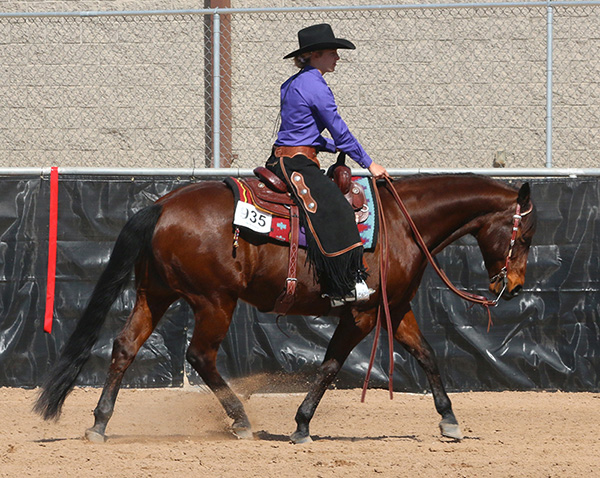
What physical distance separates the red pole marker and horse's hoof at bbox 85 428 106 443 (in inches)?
97.1

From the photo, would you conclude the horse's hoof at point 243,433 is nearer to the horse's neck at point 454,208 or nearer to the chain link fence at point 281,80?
the horse's neck at point 454,208

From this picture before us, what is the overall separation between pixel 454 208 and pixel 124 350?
2409 millimetres

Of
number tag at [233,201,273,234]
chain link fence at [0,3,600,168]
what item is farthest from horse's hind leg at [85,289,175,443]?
chain link fence at [0,3,600,168]

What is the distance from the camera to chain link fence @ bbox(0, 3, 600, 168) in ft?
29.9

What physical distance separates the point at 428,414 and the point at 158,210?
2.93m

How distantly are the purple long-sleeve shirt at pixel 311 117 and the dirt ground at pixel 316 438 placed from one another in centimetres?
195

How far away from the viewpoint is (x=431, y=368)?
19.1 feet

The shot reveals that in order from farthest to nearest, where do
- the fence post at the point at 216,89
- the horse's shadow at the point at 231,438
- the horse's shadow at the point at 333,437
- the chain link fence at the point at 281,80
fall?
1. the chain link fence at the point at 281,80
2. the fence post at the point at 216,89
3. the horse's shadow at the point at 333,437
4. the horse's shadow at the point at 231,438

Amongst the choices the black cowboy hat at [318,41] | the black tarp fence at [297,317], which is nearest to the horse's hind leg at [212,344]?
the black cowboy hat at [318,41]

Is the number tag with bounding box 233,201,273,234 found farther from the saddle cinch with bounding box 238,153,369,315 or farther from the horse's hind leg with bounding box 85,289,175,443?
the horse's hind leg with bounding box 85,289,175,443

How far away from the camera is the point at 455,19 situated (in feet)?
29.6

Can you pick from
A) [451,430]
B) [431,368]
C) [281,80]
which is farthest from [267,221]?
[281,80]

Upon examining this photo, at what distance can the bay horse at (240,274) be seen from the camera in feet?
18.0

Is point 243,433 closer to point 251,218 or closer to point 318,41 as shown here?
point 251,218
